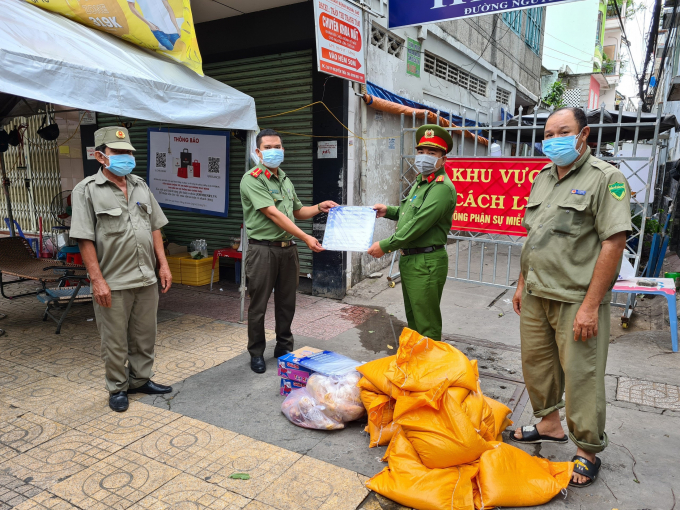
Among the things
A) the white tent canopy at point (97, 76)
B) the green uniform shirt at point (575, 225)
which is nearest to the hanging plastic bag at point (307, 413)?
the green uniform shirt at point (575, 225)

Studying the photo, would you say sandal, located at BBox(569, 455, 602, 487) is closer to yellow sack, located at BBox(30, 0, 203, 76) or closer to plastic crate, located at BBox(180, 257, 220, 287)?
yellow sack, located at BBox(30, 0, 203, 76)

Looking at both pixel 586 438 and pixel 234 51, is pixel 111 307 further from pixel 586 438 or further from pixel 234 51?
pixel 234 51

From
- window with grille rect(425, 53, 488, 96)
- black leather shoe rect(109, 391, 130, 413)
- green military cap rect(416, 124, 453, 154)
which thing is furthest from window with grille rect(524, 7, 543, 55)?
black leather shoe rect(109, 391, 130, 413)

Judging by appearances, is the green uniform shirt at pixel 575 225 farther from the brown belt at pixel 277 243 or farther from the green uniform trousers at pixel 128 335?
the green uniform trousers at pixel 128 335

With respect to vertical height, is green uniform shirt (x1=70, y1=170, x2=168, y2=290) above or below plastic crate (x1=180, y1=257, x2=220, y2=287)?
above

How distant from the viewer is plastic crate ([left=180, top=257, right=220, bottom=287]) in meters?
7.37

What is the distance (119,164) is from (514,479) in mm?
3210

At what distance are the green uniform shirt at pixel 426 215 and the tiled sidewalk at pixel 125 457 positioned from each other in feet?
5.50

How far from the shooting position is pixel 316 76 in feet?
21.2

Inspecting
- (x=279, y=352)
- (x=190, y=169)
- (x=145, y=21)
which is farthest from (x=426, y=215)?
(x=190, y=169)

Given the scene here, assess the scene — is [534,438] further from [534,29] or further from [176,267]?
[534,29]

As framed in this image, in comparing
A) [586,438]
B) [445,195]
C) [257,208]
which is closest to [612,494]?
[586,438]

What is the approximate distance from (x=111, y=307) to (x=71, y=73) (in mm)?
1874

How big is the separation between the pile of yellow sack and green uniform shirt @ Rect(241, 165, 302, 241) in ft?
5.63
